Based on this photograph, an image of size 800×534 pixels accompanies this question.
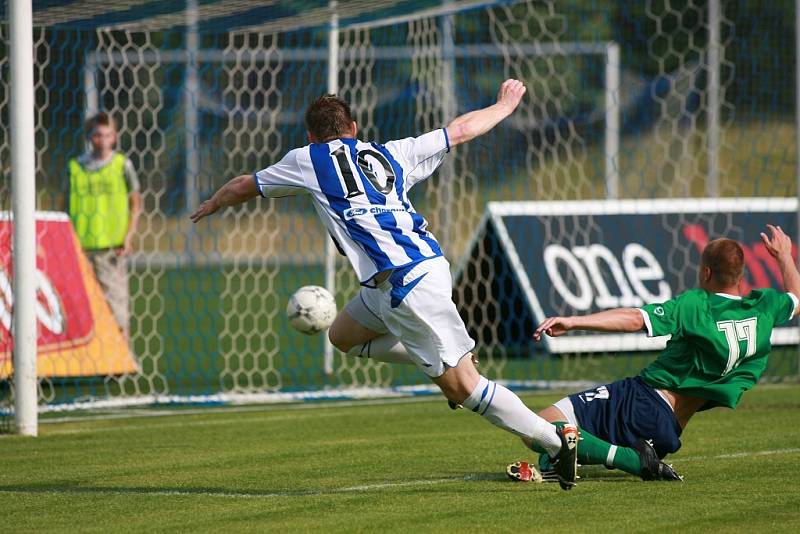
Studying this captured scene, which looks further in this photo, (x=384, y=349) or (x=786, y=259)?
(x=384, y=349)

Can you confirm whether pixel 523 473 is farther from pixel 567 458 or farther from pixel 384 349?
pixel 384 349

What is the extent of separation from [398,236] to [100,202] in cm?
655

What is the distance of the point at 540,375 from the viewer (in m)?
11.8

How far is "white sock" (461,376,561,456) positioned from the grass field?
0.24 meters

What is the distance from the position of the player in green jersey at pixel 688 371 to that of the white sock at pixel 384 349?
29.4 inches

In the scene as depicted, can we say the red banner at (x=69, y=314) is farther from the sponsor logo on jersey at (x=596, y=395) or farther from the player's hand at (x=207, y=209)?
the sponsor logo on jersey at (x=596, y=395)

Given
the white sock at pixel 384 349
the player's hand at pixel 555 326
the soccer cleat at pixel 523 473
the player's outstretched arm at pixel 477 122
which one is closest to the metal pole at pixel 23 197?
the white sock at pixel 384 349

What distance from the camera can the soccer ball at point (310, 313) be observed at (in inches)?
316

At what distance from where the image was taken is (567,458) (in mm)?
5898

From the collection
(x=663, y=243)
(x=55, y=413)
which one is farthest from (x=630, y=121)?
(x=55, y=413)

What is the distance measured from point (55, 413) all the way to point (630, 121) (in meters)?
18.0

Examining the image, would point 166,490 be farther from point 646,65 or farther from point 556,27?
point 646,65

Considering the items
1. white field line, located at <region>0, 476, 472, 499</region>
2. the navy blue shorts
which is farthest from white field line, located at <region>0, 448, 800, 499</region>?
the navy blue shorts

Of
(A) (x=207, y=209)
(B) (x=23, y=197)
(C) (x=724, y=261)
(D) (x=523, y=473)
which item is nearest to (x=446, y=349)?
(D) (x=523, y=473)
